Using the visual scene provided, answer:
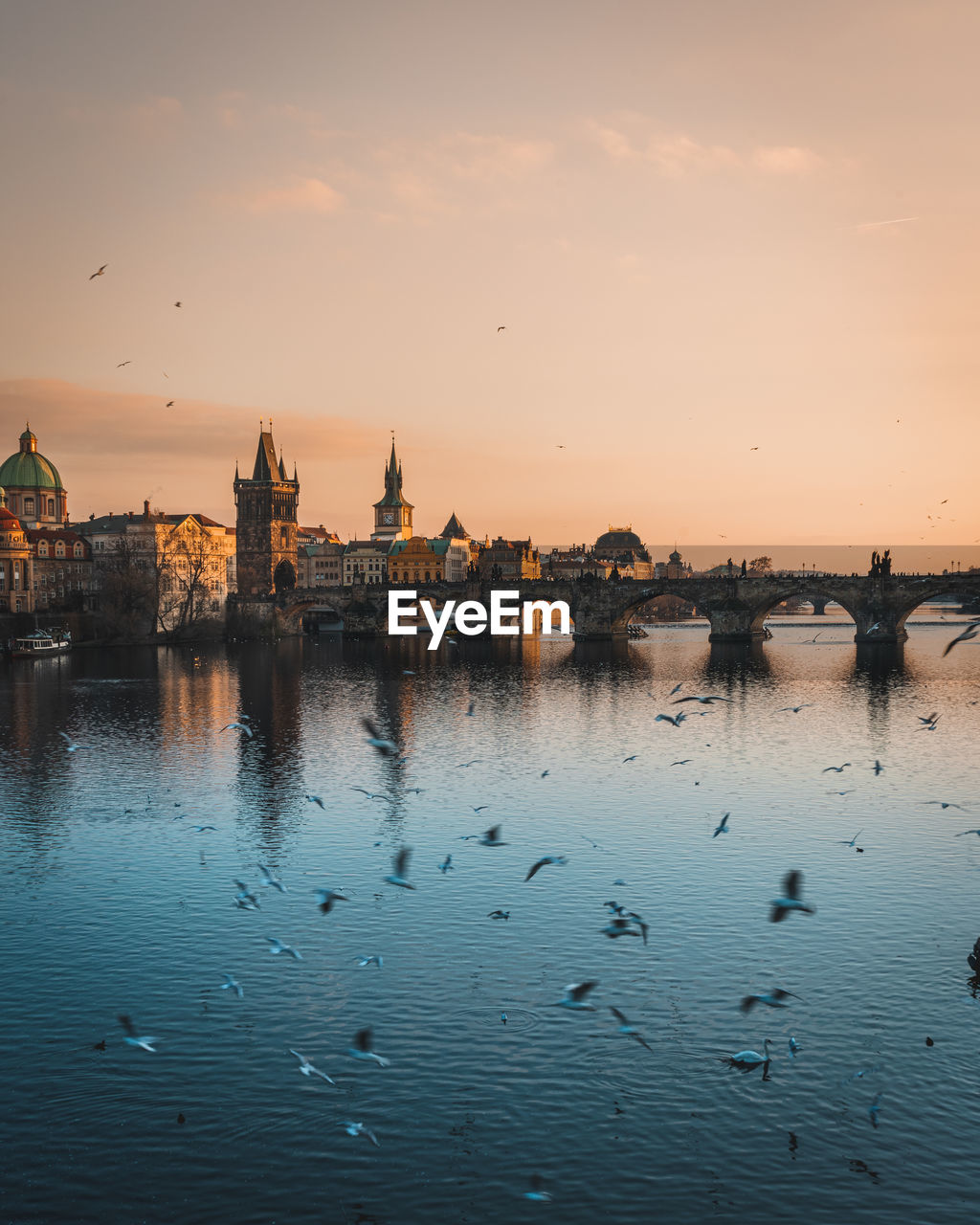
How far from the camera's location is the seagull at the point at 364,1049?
20656mm

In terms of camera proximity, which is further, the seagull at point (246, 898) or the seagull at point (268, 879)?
the seagull at point (268, 879)

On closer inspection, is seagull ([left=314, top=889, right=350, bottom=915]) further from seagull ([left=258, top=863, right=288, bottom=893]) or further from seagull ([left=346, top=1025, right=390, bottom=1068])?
seagull ([left=346, top=1025, right=390, bottom=1068])

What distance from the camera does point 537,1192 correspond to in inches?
678

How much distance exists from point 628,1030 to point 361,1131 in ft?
19.6

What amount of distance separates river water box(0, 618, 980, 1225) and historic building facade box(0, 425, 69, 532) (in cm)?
14047

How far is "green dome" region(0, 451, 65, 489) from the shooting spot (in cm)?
18438

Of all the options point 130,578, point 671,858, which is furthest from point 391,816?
point 130,578

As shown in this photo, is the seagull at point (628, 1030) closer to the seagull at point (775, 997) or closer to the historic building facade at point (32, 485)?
the seagull at point (775, 997)

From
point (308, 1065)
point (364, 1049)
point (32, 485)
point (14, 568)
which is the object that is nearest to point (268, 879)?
point (364, 1049)

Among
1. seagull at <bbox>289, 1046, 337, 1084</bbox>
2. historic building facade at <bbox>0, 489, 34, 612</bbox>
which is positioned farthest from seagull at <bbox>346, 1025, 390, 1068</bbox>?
historic building facade at <bbox>0, 489, 34, 612</bbox>

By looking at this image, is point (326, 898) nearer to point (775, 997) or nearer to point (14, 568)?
point (775, 997)

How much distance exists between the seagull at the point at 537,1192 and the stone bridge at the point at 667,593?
390ft

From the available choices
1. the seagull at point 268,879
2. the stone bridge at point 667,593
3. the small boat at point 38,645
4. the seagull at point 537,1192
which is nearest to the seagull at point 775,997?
the seagull at point 537,1192

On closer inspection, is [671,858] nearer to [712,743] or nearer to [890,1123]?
[890,1123]
